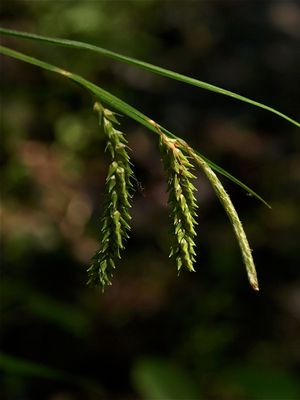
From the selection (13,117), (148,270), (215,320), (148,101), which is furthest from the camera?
(148,101)

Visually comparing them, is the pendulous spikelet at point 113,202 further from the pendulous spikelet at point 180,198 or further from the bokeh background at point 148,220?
the bokeh background at point 148,220

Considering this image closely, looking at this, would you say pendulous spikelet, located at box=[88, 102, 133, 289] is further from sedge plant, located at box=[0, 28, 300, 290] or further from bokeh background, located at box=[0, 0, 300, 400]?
bokeh background, located at box=[0, 0, 300, 400]

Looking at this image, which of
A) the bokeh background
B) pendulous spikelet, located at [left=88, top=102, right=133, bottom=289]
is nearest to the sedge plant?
pendulous spikelet, located at [left=88, top=102, right=133, bottom=289]

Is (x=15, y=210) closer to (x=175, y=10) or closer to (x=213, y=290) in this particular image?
(x=213, y=290)

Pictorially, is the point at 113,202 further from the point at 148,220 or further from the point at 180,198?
the point at 148,220

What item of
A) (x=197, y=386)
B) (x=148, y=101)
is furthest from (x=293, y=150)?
(x=197, y=386)
